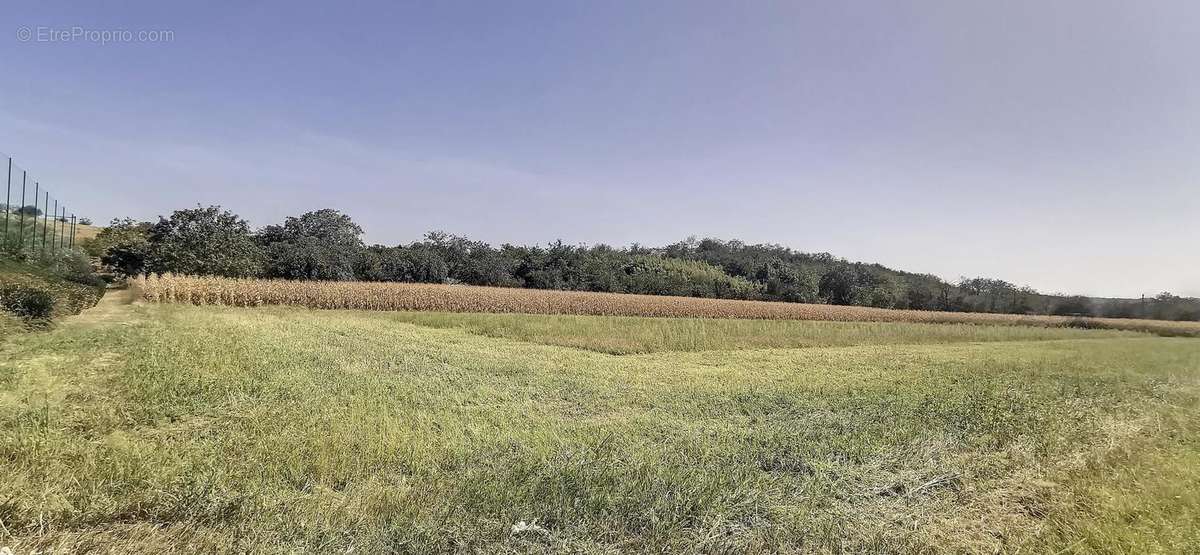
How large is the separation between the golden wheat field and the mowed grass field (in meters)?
13.4

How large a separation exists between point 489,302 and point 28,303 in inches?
800

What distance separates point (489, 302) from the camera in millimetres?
29781

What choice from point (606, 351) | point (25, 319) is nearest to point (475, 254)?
point (606, 351)

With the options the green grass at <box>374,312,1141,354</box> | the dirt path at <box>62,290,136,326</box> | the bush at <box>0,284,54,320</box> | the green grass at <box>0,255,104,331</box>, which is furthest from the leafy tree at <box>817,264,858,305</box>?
the bush at <box>0,284,54,320</box>

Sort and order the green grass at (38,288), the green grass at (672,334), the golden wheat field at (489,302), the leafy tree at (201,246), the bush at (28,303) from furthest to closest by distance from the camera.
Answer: the leafy tree at (201,246), the golden wheat field at (489,302), the green grass at (672,334), the bush at (28,303), the green grass at (38,288)

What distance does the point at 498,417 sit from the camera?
6.25m

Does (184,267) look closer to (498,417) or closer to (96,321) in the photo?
(96,321)

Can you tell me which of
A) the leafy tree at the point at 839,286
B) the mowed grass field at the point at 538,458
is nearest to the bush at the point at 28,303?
the mowed grass field at the point at 538,458

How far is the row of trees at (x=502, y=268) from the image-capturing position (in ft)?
98.4

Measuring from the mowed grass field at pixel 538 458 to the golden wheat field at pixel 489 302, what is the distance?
1341cm

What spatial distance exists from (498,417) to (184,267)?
1157 inches

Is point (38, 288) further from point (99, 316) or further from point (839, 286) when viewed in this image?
point (839, 286)

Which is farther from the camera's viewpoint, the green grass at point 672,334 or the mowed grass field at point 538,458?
the green grass at point 672,334

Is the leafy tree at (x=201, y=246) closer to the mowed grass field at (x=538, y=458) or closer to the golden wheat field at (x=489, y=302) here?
the golden wheat field at (x=489, y=302)
